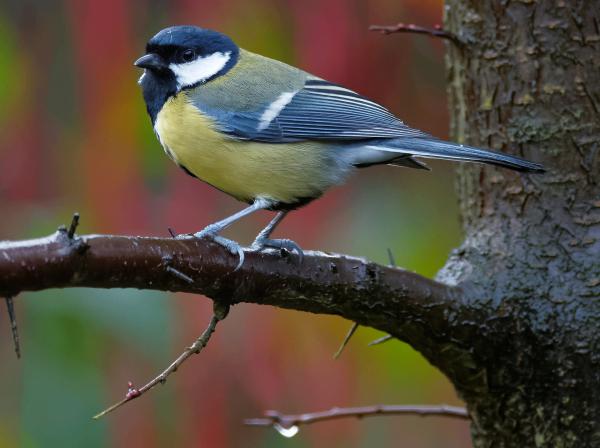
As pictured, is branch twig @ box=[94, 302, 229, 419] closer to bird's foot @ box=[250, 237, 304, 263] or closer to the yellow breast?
bird's foot @ box=[250, 237, 304, 263]

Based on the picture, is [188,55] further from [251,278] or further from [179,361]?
[179,361]

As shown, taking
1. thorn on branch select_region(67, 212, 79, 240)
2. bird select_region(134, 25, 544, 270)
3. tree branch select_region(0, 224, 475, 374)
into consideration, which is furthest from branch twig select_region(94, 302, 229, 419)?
bird select_region(134, 25, 544, 270)

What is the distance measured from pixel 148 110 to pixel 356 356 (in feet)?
3.02

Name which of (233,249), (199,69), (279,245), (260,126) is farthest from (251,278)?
(199,69)

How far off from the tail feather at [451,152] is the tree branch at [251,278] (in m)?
0.31

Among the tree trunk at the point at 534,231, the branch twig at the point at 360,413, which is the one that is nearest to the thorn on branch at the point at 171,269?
the branch twig at the point at 360,413

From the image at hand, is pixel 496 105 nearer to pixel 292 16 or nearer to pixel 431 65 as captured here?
pixel 292 16

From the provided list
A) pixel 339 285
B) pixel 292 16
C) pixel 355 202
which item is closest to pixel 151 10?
pixel 292 16

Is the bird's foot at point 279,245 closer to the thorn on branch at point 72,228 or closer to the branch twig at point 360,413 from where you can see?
the branch twig at point 360,413

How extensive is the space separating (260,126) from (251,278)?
73cm

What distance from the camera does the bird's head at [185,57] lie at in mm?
2641

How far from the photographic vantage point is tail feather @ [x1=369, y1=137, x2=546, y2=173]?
2.12m

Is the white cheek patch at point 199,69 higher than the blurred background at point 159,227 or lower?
higher

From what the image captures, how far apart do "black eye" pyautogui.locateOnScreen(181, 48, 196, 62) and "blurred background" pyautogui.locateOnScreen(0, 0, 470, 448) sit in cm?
20
